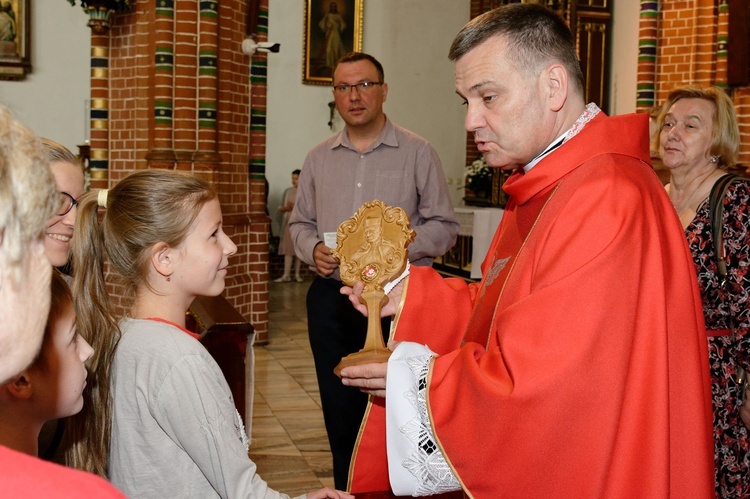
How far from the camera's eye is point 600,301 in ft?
5.93

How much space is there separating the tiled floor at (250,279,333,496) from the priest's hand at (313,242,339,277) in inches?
48.1

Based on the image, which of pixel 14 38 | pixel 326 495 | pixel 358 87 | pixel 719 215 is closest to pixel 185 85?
pixel 358 87

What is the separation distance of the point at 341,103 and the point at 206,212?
2128 mm

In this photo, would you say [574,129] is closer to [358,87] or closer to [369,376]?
[369,376]

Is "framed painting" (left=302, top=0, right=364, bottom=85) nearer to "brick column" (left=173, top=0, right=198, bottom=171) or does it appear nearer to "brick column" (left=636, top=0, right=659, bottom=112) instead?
"brick column" (left=636, top=0, right=659, bottom=112)

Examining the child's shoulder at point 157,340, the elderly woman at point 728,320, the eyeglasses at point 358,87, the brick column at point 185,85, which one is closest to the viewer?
the child's shoulder at point 157,340

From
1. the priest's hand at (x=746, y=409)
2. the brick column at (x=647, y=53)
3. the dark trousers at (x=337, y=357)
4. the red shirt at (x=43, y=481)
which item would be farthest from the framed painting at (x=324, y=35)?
the red shirt at (x=43, y=481)

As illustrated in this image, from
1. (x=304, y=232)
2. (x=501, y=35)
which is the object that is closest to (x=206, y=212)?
(x=501, y=35)

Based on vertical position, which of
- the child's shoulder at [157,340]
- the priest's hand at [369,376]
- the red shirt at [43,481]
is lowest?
the priest's hand at [369,376]

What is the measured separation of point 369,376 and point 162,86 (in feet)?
18.1

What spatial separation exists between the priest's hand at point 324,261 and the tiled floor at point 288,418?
122 centimetres

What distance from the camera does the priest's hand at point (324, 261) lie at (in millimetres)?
3910

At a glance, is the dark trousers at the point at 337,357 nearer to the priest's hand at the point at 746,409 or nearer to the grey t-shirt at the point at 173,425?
the priest's hand at the point at 746,409

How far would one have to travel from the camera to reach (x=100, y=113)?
7.37 meters
